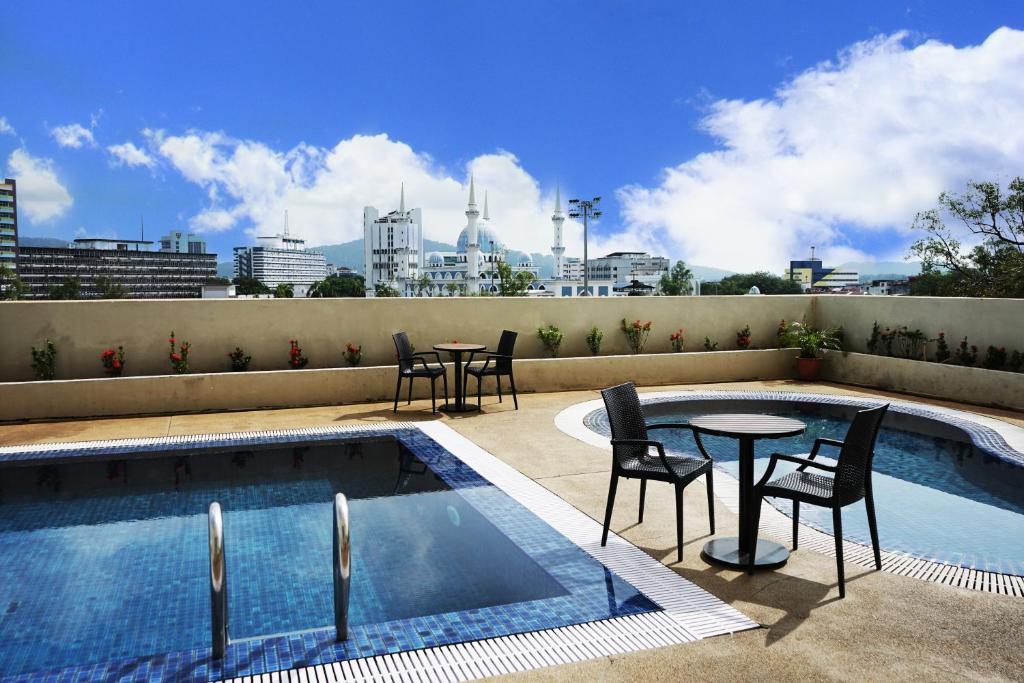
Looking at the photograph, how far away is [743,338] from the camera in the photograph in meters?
12.4

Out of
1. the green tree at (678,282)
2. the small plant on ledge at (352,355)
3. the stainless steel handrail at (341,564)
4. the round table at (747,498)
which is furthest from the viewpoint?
the green tree at (678,282)

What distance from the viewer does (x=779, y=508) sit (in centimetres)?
544

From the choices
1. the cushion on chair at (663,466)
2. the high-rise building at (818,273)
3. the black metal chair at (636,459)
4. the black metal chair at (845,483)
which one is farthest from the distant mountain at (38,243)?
the black metal chair at (845,483)

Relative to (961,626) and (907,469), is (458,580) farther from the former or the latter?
(907,469)

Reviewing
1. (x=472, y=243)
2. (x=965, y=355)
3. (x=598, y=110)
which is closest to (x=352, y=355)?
(x=965, y=355)

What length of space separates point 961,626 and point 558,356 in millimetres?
8128

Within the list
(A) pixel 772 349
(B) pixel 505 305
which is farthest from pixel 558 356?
(A) pixel 772 349

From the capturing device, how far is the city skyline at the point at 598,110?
29.0m

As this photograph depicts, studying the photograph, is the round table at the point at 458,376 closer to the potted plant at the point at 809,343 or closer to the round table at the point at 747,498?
the round table at the point at 747,498

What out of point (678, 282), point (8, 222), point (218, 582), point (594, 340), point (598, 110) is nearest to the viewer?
point (218, 582)

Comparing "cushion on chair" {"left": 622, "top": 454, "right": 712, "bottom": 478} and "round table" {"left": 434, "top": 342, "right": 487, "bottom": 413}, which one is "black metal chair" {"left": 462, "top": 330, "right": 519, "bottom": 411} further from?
"cushion on chair" {"left": 622, "top": 454, "right": 712, "bottom": 478}

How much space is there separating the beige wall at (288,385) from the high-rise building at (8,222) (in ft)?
445

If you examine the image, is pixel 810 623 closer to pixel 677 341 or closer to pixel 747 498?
pixel 747 498

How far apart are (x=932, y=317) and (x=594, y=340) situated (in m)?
4.76
